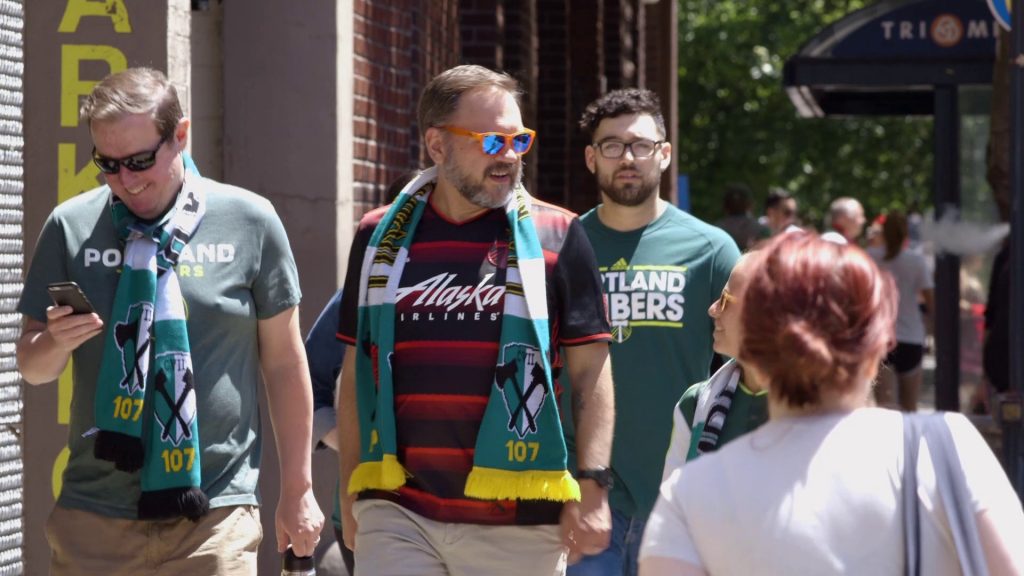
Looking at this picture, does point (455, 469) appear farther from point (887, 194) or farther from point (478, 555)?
point (887, 194)

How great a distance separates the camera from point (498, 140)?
450 centimetres

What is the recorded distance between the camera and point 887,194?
32.5 metres

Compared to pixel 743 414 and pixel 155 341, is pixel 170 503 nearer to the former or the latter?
pixel 155 341

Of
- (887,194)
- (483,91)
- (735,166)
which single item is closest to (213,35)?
(483,91)

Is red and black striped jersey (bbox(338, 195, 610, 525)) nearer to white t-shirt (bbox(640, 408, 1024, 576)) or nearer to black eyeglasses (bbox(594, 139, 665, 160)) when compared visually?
white t-shirt (bbox(640, 408, 1024, 576))

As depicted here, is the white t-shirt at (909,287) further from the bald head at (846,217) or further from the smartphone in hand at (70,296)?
the smartphone in hand at (70,296)

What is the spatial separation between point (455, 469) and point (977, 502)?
194 centimetres

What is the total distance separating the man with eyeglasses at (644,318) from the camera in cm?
567

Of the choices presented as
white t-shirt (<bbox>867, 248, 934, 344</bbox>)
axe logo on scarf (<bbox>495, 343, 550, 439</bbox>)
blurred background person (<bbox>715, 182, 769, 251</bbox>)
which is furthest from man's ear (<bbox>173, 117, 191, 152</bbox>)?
blurred background person (<bbox>715, 182, 769, 251</bbox>)

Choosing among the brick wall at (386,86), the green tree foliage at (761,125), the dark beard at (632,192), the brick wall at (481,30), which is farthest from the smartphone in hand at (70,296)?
the green tree foliage at (761,125)

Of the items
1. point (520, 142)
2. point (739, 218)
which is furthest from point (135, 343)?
point (739, 218)

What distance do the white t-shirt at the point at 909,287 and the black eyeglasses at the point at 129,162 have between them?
31.5ft

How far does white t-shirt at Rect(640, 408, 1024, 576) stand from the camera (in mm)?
2682

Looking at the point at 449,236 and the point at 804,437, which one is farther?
the point at 449,236
